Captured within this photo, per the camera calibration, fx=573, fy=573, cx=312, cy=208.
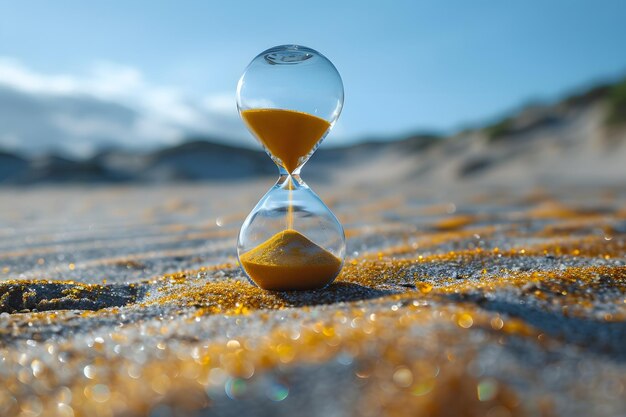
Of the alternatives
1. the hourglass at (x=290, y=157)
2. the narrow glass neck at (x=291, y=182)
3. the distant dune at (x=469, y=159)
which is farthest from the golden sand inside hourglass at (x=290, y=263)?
the distant dune at (x=469, y=159)

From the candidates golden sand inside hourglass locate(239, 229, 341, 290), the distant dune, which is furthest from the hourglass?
the distant dune

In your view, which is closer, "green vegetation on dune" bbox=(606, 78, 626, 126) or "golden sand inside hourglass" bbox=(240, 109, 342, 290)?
"golden sand inside hourglass" bbox=(240, 109, 342, 290)

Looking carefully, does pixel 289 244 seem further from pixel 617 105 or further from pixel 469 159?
pixel 617 105

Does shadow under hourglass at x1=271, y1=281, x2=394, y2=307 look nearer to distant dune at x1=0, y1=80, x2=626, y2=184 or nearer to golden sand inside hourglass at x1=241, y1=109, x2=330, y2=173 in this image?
golden sand inside hourglass at x1=241, y1=109, x2=330, y2=173

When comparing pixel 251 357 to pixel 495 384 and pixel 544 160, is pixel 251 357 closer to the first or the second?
pixel 495 384

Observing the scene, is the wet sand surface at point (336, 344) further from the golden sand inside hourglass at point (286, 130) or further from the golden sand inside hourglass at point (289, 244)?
the golden sand inside hourglass at point (286, 130)

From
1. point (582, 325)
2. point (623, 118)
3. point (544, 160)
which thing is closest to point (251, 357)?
point (582, 325)

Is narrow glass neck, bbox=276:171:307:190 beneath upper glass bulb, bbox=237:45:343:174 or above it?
beneath
